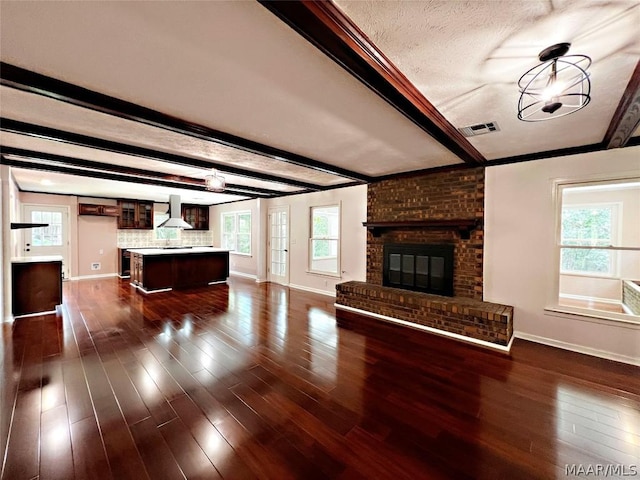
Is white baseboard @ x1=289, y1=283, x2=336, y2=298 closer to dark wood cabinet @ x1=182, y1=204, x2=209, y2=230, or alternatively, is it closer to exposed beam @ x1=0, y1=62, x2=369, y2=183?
exposed beam @ x1=0, y1=62, x2=369, y2=183

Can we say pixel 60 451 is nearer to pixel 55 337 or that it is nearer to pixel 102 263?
pixel 55 337

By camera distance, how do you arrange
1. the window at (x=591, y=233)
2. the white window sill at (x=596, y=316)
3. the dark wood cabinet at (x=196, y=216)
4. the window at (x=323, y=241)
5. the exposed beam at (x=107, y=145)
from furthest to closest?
the dark wood cabinet at (x=196, y=216) → the window at (x=323, y=241) → the window at (x=591, y=233) → the white window sill at (x=596, y=316) → the exposed beam at (x=107, y=145)

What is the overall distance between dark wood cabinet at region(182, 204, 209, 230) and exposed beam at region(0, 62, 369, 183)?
7443 millimetres

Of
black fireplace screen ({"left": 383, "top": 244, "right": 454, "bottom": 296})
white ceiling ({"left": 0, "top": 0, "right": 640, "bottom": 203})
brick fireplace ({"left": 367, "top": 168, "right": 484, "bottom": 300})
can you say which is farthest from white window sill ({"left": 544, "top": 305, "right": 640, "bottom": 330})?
white ceiling ({"left": 0, "top": 0, "right": 640, "bottom": 203})

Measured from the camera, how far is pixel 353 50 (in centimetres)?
142

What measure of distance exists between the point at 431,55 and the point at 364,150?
5.96 feet

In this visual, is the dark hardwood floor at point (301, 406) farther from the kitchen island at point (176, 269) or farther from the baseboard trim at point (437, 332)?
the kitchen island at point (176, 269)

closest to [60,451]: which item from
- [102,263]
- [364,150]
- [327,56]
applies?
[327,56]

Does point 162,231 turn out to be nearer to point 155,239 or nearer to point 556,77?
point 155,239

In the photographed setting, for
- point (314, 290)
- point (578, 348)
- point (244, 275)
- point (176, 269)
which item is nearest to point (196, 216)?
point (244, 275)

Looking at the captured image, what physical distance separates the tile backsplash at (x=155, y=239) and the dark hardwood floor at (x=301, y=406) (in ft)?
16.7

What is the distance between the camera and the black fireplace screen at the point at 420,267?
164 inches

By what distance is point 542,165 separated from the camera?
3.41m

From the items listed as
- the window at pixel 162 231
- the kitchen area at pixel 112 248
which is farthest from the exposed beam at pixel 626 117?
the window at pixel 162 231
